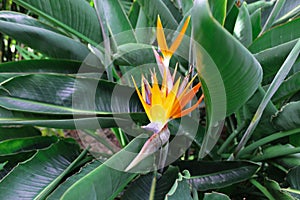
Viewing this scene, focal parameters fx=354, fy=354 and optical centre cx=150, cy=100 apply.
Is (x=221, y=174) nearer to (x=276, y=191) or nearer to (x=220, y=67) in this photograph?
(x=276, y=191)

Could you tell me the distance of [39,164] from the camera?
0.71 m

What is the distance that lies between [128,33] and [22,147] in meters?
0.36

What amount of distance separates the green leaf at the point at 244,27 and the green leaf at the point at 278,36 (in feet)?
0.14

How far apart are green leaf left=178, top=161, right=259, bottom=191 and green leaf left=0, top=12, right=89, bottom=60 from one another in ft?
1.41

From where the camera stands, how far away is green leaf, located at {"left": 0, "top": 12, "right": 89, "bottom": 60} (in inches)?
31.8

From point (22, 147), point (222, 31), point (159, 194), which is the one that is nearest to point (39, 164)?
point (22, 147)

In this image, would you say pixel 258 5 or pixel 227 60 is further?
pixel 258 5

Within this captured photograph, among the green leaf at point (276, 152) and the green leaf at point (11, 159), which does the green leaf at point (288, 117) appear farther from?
the green leaf at point (11, 159)

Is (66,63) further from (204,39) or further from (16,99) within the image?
(204,39)

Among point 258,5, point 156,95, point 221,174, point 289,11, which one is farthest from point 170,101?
point 289,11

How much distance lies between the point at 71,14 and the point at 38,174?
1.19ft

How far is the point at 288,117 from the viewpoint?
712mm

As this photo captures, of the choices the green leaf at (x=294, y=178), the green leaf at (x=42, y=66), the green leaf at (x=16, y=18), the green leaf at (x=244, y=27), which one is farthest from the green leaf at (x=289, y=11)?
the green leaf at (x=16, y=18)

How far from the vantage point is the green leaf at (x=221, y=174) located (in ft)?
2.31
